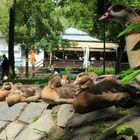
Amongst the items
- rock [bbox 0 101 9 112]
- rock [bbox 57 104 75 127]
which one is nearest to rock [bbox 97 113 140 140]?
rock [bbox 57 104 75 127]

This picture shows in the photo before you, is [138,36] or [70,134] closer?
[138,36]

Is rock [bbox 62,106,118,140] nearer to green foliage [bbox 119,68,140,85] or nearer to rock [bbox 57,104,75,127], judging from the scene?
rock [bbox 57,104,75,127]

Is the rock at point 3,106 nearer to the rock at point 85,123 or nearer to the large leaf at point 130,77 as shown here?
the rock at point 85,123

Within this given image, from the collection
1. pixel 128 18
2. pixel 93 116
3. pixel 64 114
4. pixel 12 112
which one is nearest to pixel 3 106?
pixel 12 112

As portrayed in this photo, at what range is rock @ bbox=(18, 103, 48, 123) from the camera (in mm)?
7109

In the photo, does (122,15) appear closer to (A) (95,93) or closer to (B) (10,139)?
(A) (95,93)

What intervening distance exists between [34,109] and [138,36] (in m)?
2.97

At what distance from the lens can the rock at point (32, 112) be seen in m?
7.11

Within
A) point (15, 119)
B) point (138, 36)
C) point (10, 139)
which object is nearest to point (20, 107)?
point (15, 119)

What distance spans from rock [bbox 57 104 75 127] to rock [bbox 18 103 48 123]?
846 mm

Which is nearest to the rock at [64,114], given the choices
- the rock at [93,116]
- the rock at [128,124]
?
the rock at [93,116]

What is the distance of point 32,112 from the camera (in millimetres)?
7250

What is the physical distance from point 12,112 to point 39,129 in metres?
1.49

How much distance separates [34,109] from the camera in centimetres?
730
